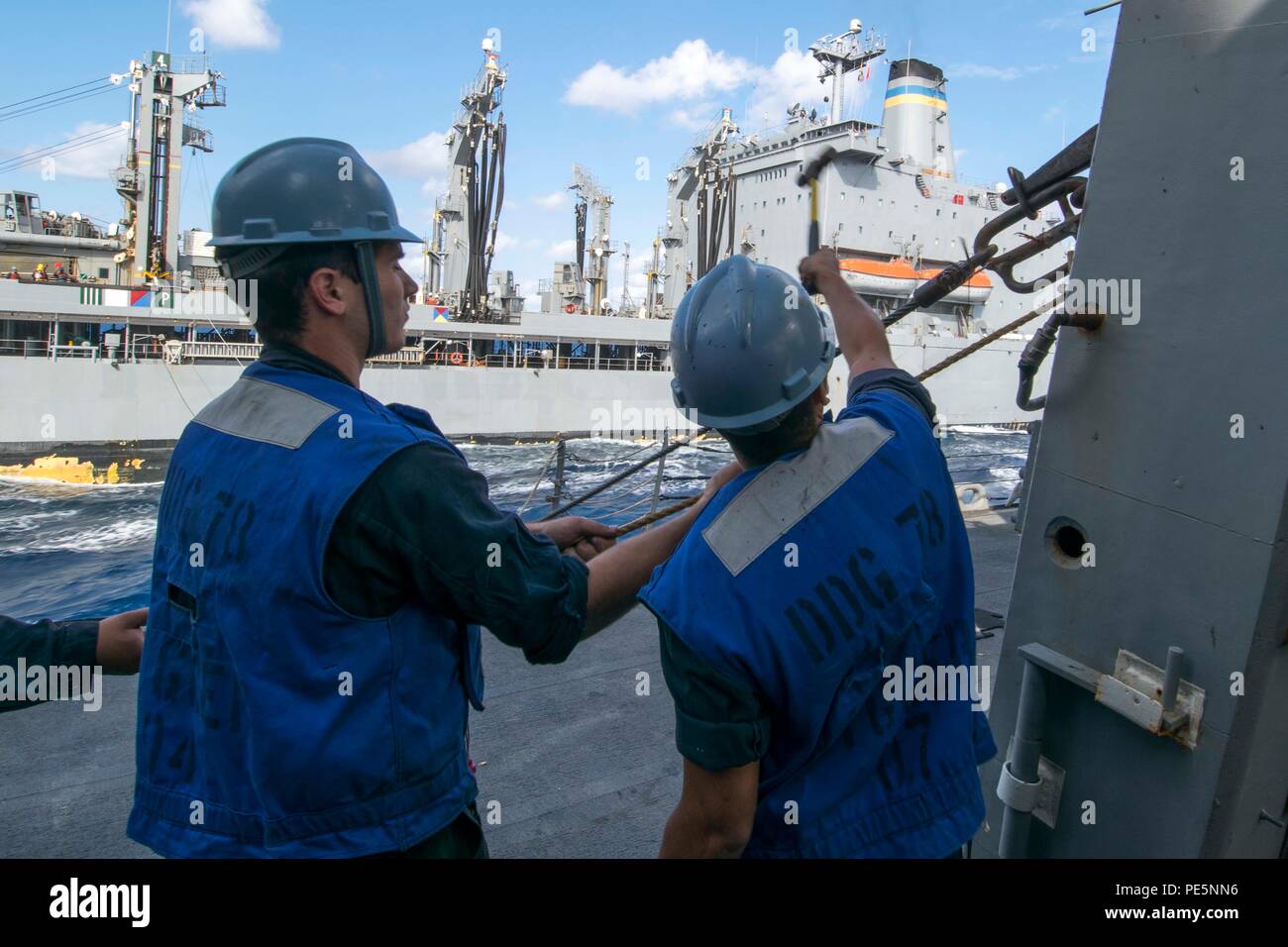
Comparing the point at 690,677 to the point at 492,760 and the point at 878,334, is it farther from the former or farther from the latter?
the point at 492,760

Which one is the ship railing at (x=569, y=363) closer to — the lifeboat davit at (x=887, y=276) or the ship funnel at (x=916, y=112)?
the lifeboat davit at (x=887, y=276)

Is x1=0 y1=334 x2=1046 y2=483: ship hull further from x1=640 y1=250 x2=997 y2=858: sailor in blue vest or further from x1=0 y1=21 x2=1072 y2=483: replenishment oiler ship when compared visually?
x1=640 y1=250 x2=997 y2=858: sailor in blue vest

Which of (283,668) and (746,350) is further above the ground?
(746,350)

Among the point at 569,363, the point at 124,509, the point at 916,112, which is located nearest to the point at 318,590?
the point at 124,509

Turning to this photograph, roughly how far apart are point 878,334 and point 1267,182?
0.69m

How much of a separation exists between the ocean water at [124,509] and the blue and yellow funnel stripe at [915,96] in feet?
46.5

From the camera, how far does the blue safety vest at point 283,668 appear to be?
107 cm

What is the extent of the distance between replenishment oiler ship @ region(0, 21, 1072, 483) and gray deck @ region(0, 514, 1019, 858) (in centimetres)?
1932

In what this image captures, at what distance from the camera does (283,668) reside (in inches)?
42.3

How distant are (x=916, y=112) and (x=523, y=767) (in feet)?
111

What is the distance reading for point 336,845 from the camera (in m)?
1.09

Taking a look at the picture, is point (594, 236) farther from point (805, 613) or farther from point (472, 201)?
point (805, 613)

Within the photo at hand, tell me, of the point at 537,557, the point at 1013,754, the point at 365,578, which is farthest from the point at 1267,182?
the point at 365,578

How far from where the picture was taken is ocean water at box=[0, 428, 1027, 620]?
36.9 feet
